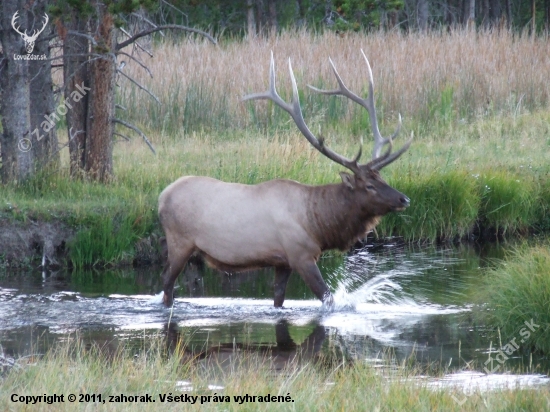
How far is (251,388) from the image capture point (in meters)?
5.30

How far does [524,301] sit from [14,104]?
265 inches

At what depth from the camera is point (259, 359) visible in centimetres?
666

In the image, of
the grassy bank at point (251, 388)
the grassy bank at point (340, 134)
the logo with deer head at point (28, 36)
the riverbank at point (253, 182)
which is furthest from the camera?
the logo with deer head at point (28, 36)

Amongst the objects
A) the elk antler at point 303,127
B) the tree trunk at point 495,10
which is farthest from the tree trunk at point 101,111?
the tree trunk at point 495,10

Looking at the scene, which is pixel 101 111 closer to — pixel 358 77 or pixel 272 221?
pixel 272 221

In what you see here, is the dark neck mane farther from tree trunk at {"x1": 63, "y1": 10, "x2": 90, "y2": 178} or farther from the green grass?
tree trunk at {"x1": 63, "y1": 10, "x2": 90, "y2": 178}

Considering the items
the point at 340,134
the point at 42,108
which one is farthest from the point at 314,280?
the point at 340,134

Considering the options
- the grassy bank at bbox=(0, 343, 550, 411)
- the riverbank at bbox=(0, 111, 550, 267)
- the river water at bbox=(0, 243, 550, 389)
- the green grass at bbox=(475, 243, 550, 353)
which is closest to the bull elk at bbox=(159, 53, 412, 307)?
the river water at bbox=(0, 243, 550, 389)

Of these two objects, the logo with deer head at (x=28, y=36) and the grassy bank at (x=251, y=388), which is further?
the logo with deer head at (x=28, y=36)

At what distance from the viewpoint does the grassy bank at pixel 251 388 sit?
196 inches

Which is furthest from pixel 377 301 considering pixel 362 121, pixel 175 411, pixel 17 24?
pixel 362 121

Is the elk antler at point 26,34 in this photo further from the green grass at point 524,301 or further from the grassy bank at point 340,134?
the green grass at point 524,301

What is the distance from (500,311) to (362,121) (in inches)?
327

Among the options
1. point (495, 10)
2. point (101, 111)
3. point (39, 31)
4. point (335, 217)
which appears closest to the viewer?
point (335, 217)
